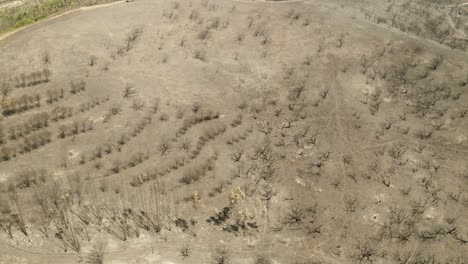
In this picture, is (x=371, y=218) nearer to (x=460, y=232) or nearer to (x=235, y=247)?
(x=460, y=232)

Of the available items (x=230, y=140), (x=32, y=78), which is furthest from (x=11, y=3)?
(x=230, y=140)

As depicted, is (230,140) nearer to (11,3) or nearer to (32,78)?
(32,78)

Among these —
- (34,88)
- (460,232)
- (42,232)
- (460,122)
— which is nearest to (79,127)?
(34,88)

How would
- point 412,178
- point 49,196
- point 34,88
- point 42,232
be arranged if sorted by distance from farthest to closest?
point 34,88
point 412,178
point 49,196
point 42,232

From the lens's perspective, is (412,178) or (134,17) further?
(134,17)

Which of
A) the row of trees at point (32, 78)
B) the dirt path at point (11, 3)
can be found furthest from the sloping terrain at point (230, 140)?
the dirt path at point (11, 3)

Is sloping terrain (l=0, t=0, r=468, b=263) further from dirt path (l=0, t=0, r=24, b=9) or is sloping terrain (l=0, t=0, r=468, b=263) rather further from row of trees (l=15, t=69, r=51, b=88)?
dirt path (l=0, t=0, r=24, b=9)

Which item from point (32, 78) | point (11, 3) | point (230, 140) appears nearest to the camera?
point (230, 140)

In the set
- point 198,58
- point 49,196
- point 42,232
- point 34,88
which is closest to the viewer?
point 42,232
